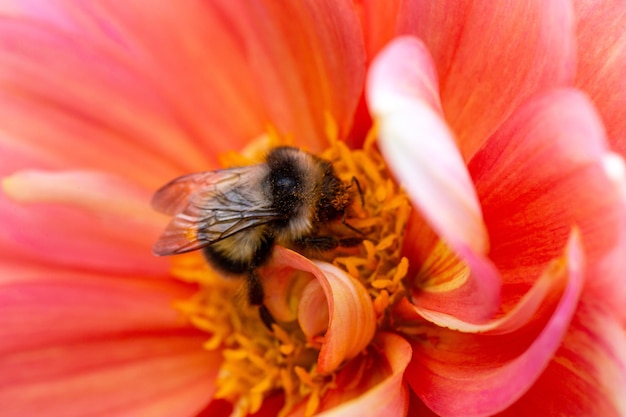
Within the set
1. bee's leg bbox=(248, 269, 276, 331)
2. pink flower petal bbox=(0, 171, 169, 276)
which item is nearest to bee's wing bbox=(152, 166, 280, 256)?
bee's leg bbox=(248, 269, 276, 331)

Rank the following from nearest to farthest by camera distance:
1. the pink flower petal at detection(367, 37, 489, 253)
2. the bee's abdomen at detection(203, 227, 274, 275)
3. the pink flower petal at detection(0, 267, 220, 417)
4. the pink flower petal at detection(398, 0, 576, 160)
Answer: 1. the pink flower petal at detection(367, 37, 489, 253)
2. the pink flower petal at detection(398, 0, 576, 160)
3. the bee's abdomen at detection(203, 227, 274, 275)
4. the pink flower petal at detection(0, 267, 220, 417)

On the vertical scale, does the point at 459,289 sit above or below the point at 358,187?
below

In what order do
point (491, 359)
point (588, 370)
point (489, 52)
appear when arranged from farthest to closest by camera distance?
point (489, 52) → point (491, 359) → point (588, 370)

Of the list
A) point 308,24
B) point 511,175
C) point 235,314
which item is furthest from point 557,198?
point 235,314

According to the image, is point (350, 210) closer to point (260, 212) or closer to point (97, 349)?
point (260, 212)

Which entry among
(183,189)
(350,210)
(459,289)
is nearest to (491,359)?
(459,289)

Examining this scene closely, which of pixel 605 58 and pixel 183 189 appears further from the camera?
pixel 183 189

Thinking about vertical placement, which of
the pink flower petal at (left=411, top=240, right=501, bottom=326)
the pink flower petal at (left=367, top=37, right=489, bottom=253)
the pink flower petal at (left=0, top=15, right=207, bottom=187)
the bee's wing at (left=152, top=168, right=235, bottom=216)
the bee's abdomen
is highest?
the pink flower petal at (left=0, top=15, right=207, bottom=187)

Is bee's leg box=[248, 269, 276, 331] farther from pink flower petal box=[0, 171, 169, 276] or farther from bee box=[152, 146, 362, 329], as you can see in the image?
pink flower petal box=[0, 171, 169, 276]
